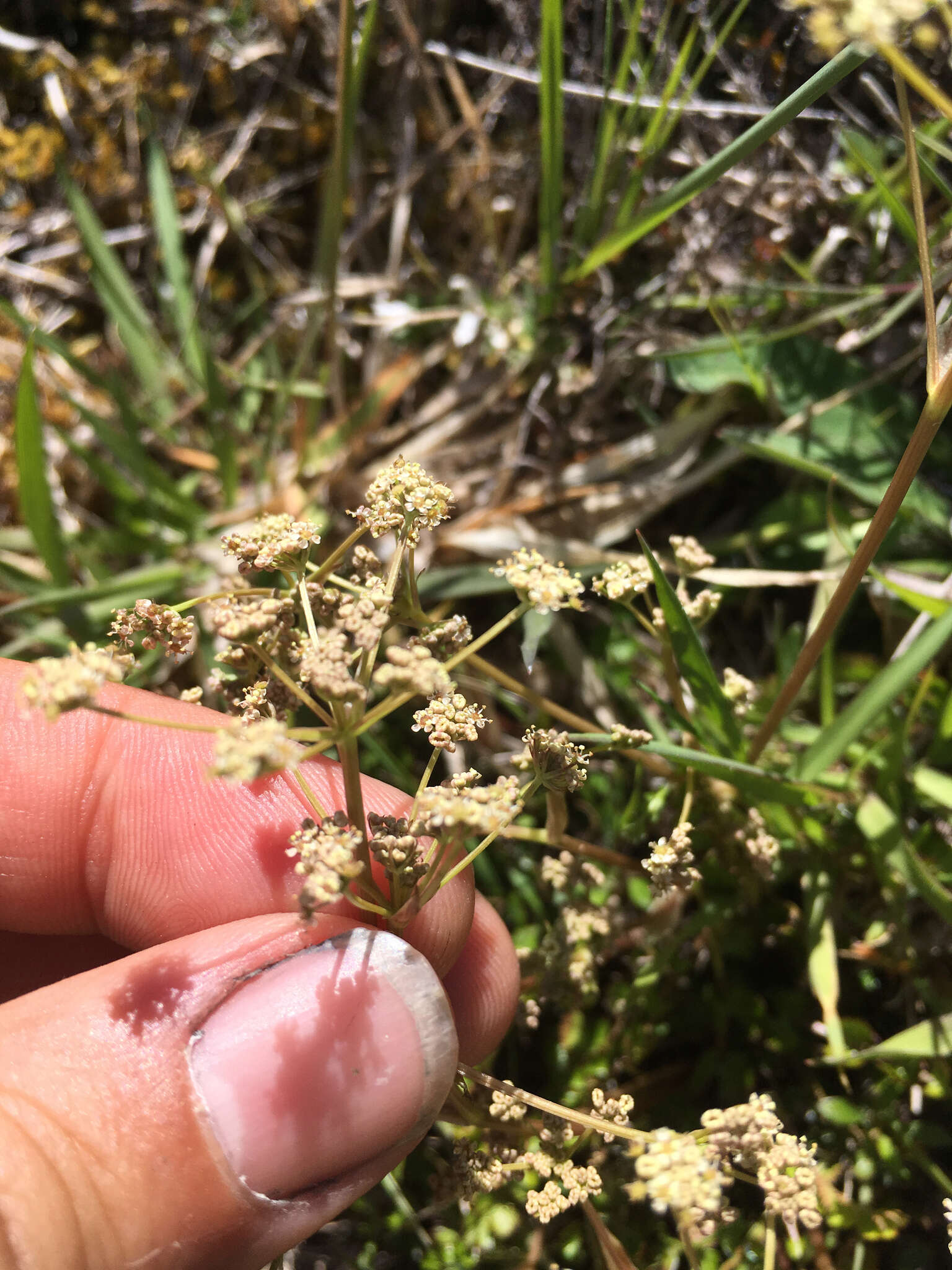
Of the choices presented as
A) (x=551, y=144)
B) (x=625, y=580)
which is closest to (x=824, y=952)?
(x=625, y=580)

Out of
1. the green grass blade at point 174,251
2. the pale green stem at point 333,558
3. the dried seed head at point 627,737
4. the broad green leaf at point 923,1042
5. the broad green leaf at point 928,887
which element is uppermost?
the green grass blade at point 174,251

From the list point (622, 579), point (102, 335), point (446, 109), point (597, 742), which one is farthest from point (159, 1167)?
point (446, 109)

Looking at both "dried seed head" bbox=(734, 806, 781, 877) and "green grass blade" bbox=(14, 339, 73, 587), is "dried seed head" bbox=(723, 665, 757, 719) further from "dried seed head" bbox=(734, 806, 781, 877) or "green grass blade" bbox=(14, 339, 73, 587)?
"green grass blade" bbox=(14, 339, 73, 587)

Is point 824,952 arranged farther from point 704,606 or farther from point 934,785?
point 704,606

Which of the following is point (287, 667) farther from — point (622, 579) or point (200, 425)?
point (200, 425)

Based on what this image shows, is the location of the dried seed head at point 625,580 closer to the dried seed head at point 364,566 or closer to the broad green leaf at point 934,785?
the dried seed head at point 364,566

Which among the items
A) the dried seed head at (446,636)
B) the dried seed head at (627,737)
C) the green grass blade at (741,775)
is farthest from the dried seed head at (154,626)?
the green grass blade at (741,775)
